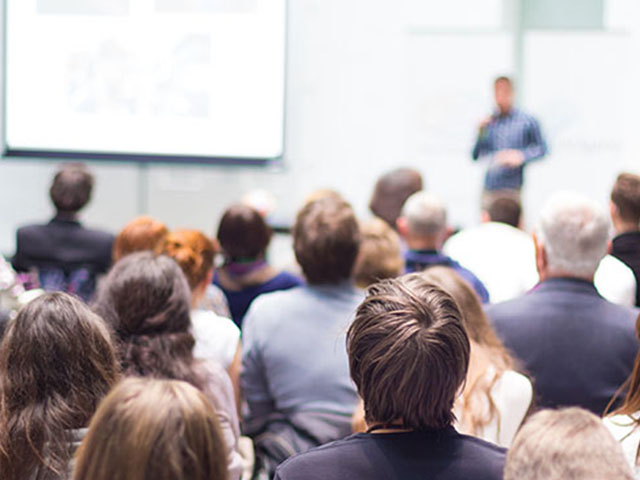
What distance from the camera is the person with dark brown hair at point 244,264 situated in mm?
3803

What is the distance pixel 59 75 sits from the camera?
7.04 metres

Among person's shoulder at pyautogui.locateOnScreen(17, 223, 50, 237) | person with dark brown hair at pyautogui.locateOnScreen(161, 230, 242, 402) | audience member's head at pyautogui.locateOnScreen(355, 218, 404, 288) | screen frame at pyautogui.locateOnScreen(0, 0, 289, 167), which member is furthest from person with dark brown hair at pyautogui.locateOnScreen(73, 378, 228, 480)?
screen frame at pyautogui.locateOnScreen(0, 0, 289, 167)

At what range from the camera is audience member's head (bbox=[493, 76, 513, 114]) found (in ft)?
22.9

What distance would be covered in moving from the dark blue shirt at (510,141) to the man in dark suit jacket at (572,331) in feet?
14.0

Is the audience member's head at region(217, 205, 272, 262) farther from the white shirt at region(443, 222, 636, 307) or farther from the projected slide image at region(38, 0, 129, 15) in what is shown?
the projected slide image at region(38, 0, 129, 15)

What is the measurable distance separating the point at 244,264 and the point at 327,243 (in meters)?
0.85

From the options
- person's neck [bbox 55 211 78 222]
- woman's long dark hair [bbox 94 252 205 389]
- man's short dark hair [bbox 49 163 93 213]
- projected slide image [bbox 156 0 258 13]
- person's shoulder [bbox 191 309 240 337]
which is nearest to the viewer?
woman's long dark hair [bbox 94 252 205 389]

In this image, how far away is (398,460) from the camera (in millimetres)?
1518

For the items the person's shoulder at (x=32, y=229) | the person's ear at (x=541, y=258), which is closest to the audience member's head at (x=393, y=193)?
the person's shoulder at (x=32, y=229)

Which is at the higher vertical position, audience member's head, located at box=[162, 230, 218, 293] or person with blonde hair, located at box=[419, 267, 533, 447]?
audience member's head, located at box=[162, 230, 218, 293]

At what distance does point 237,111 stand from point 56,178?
2.38m

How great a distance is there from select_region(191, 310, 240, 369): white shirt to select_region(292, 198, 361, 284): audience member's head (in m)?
0.36

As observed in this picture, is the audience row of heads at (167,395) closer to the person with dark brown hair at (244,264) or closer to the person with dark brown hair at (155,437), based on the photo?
the person with dark brown hair at (155,437)

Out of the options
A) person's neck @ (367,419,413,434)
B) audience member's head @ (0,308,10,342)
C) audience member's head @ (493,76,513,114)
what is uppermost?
audience member's head @ (493,76,513,114)
